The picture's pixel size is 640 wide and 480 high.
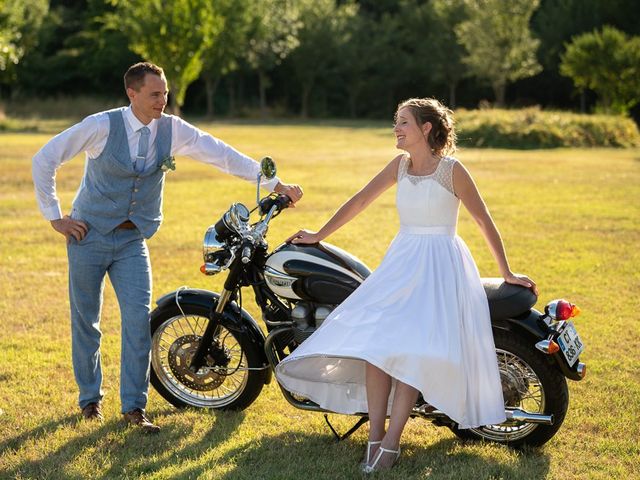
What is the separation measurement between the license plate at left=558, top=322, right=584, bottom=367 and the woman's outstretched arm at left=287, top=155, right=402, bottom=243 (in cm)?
116

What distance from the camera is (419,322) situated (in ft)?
13.5

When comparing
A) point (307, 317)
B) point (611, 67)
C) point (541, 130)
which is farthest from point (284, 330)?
point (611, 67)

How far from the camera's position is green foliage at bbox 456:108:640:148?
31.4m

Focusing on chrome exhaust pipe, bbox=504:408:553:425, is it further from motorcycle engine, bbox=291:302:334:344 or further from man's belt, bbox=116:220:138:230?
man's belt, bbox=116:220:138:230

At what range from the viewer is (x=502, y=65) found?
52.2m

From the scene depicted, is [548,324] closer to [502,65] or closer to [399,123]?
[399,123]

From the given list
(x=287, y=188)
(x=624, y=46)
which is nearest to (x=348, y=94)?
(x=624, y=46)

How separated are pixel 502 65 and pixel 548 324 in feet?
164

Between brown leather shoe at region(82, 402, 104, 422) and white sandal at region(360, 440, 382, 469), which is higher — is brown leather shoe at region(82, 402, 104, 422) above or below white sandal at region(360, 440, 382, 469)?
below

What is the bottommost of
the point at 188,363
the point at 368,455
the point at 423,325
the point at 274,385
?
the point at 274,385

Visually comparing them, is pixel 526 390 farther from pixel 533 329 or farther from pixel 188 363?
pixel 188 363

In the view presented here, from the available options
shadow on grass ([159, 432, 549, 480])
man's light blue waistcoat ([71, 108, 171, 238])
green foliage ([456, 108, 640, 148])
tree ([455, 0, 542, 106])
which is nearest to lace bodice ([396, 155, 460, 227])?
shadow on grass ([159, 432, 549, 480])

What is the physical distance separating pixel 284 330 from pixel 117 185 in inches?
47.2

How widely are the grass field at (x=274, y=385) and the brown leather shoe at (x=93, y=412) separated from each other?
6 cm
